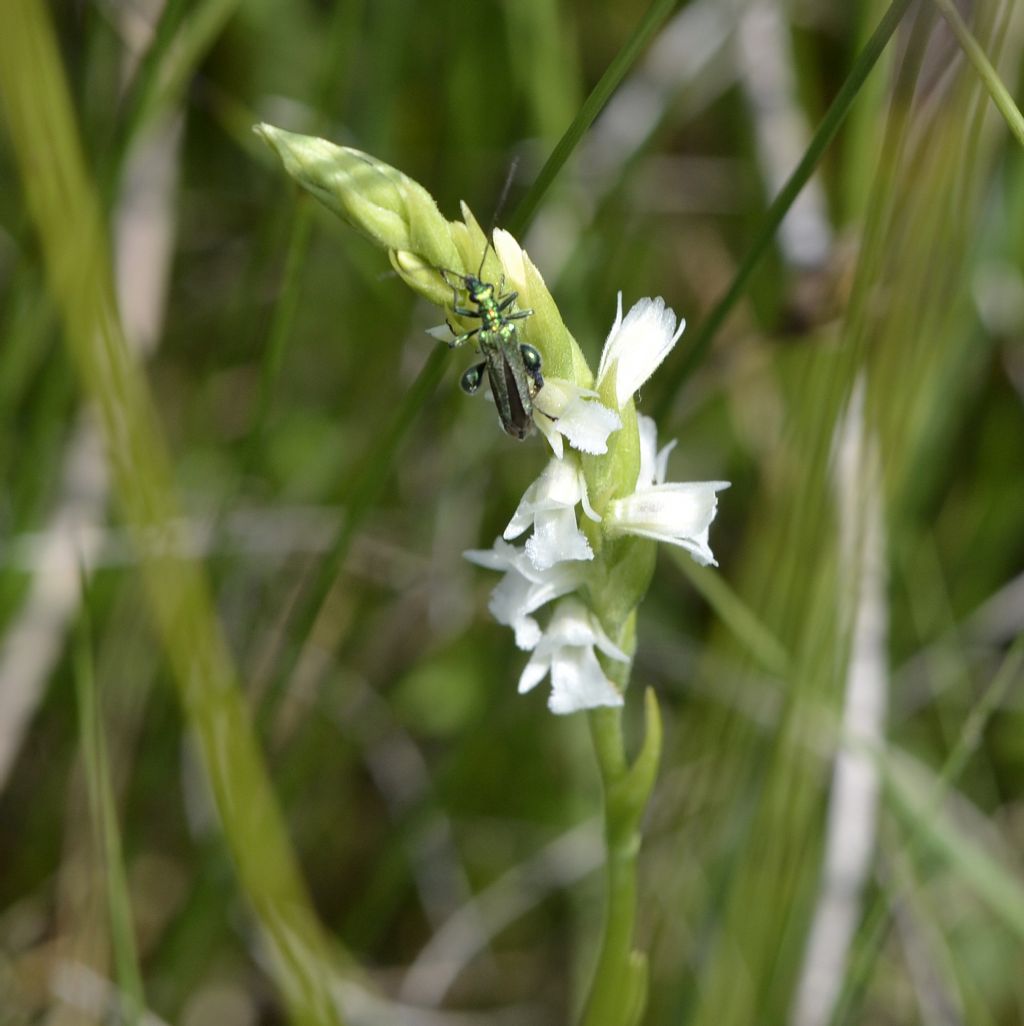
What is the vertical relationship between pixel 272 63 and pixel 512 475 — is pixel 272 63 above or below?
above

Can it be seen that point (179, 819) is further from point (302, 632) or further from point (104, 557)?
point (302, 632)

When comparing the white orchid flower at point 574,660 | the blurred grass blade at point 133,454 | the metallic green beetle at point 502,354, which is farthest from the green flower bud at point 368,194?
the white orchid flower at point 574,660

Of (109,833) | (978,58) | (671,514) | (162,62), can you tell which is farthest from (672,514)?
(162,62)

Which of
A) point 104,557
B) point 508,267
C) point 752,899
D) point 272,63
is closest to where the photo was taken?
point 508,267

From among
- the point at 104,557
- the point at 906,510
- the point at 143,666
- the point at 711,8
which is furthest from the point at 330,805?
the point at 711,8

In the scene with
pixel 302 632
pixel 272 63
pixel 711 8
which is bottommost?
pixel 302 632

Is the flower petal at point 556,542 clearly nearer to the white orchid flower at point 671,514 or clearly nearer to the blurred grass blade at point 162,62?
the white orchid flower at point 671,514
